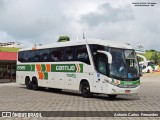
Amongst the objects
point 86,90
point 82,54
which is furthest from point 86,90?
point 82,54

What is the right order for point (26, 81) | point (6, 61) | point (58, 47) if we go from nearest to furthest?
point (58, 47), point (26, 81), point (6, 61)

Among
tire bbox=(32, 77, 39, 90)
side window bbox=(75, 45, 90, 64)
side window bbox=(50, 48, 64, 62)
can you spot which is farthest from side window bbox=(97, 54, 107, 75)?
tire bbox=(32, 77, 39, 90)

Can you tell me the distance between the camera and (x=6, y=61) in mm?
48812

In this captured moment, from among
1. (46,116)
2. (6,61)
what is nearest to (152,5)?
(46,116)

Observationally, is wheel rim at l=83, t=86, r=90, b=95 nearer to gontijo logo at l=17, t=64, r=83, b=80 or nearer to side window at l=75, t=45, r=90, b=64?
gontijo logo at l=17, t=64, r=83, b=80

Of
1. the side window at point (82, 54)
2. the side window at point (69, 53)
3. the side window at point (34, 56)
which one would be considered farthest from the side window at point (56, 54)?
the side window at point (34, 56)

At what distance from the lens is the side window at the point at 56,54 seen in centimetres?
2412

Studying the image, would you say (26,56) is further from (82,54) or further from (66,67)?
(82,54)

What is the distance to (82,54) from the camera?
21594 mm

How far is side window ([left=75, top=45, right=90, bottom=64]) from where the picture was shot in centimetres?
2114

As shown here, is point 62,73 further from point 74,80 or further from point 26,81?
point 26,81

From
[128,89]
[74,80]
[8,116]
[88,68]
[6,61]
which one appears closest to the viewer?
[8,116]

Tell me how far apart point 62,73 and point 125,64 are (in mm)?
5559

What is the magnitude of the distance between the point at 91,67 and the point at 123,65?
196cm
